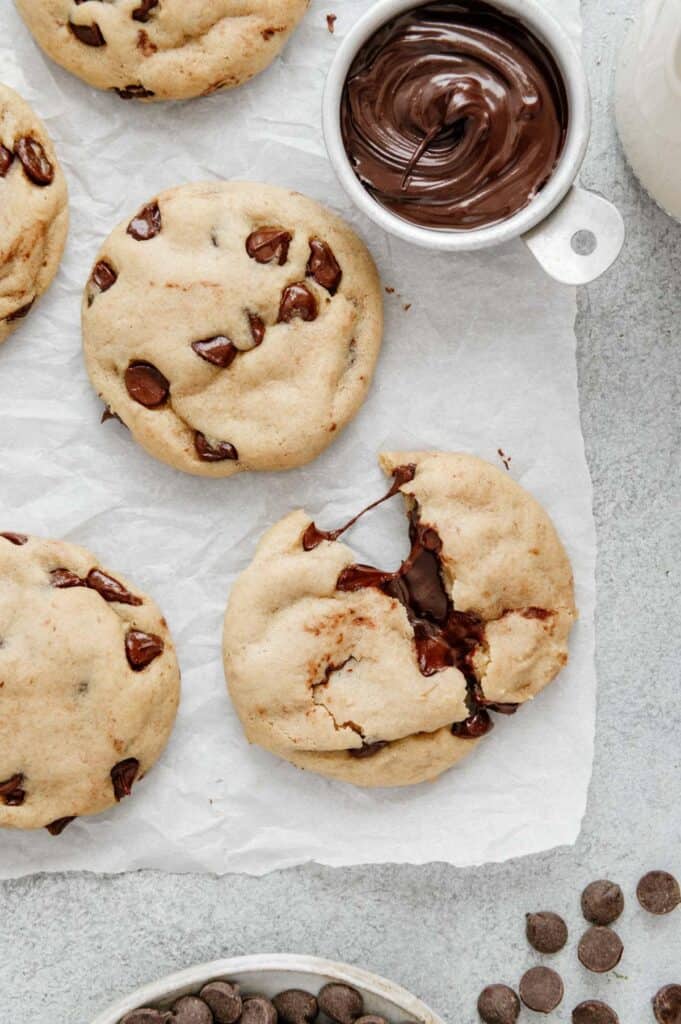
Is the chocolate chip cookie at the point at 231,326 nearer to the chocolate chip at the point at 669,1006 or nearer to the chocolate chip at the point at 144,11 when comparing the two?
the chocolate chip at the point at 144,11

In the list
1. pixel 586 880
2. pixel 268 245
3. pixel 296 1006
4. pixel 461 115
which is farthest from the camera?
pixel 586 880

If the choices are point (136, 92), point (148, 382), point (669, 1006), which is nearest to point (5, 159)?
point (136, 92)

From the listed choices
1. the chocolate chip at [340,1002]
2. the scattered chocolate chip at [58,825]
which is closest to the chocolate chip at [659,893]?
the chocolate chip at [340,1002]

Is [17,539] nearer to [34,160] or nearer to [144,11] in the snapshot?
[34,160]

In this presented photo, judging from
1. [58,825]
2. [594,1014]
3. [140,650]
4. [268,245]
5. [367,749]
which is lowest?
[594,1014]

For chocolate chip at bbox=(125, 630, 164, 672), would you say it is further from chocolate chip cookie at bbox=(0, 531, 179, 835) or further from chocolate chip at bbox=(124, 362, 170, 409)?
chocolate chip at bbox=(124, 362, 170, 409)
